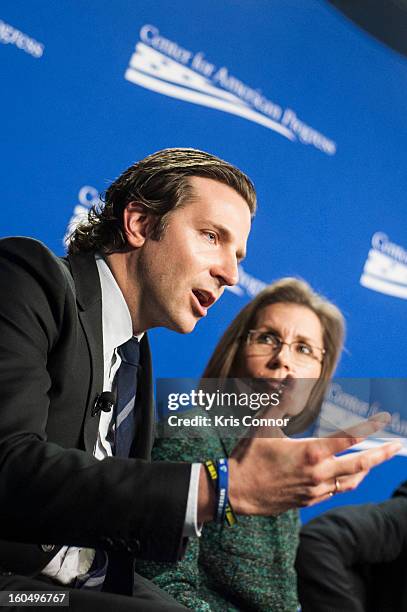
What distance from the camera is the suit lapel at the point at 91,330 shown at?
1.06m

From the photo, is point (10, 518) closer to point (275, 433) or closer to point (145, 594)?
point (275, 433)

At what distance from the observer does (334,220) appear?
7.22ft

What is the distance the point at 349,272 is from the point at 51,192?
96cm

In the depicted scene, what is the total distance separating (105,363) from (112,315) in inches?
3.5

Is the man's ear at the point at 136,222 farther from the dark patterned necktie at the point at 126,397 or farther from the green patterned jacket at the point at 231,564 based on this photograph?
the green patterned jacket at the point at 231,564

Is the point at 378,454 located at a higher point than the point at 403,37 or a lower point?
lower

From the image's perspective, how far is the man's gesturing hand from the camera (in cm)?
74

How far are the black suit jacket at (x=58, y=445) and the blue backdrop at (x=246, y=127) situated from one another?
69 centimetres

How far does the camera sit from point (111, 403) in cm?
108

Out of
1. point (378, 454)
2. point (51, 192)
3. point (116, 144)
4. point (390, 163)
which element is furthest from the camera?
point (390, 163)

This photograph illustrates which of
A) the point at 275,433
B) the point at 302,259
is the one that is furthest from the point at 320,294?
the point at 275,433

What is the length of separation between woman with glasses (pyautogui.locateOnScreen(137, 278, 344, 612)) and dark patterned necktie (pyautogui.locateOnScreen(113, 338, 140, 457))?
0.80 feet

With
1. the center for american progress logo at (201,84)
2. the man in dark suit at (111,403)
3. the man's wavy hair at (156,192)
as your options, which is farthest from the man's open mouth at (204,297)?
the center for american progress logo at (201,84)

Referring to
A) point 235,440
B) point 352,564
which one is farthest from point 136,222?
point 352,564
